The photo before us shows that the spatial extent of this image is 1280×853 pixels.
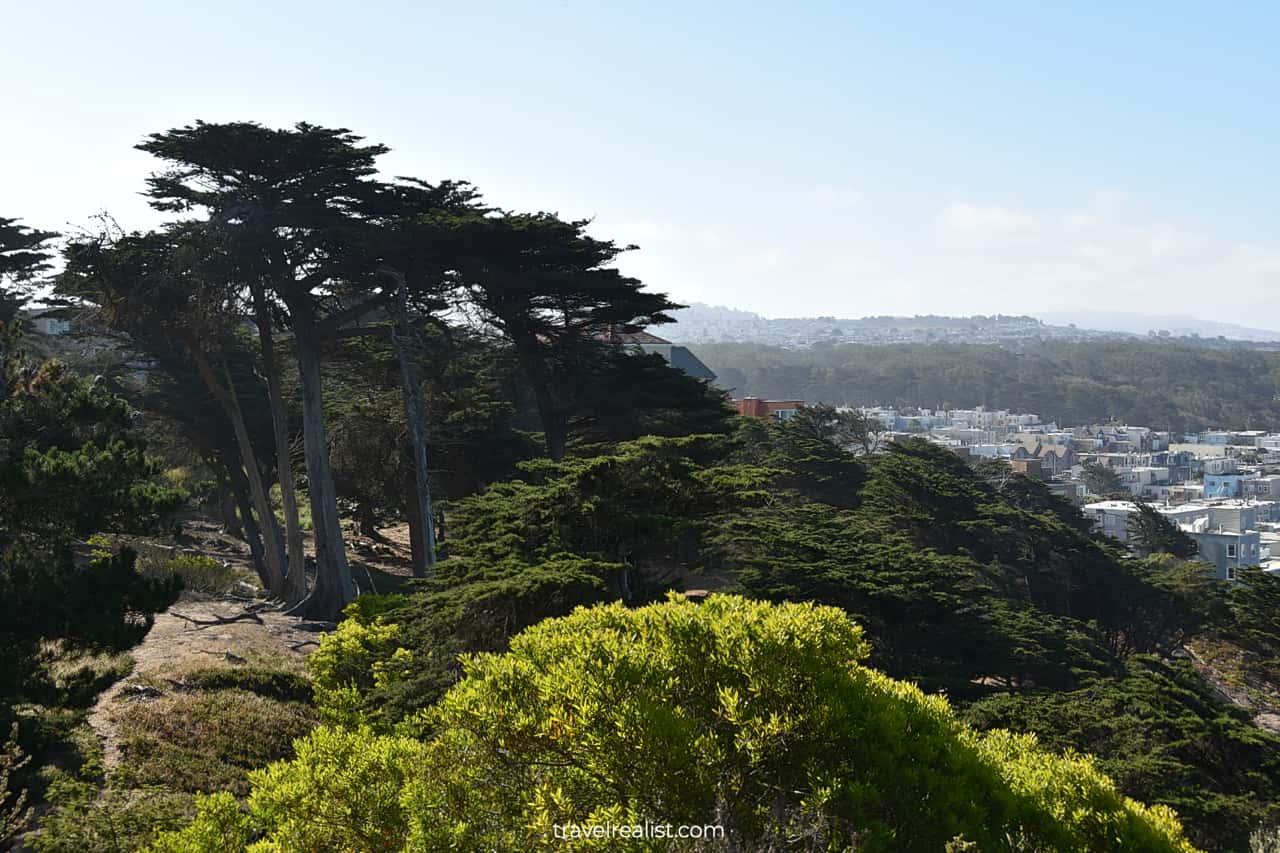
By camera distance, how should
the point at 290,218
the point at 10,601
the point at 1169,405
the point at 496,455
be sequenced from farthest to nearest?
the point at 1169,405
the point at 496,455
the point at 290,218
the point at 10,601

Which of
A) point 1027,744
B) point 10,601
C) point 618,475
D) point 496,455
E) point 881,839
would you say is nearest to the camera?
point 881,839

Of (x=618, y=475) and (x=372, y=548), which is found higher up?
(x=618, y=475)

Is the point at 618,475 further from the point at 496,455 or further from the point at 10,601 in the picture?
the point at 496,455

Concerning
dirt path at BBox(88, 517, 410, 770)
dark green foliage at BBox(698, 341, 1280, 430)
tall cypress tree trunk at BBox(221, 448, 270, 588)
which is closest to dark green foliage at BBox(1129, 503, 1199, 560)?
dirt path at BBox(88, 517, 410, 770)

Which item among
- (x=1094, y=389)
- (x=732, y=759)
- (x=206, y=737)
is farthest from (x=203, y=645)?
(x=1094, y=389)

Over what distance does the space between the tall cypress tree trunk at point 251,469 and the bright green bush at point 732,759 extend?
1556 cm

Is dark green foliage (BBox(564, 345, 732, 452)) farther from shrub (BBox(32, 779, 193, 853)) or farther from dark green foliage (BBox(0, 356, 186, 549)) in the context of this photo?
shrub (BBox(32, 779, 193, 853))

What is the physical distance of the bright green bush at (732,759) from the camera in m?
5.38

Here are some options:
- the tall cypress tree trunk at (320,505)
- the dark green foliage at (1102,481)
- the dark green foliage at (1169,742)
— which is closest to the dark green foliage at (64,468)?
the tall cypress tree trunk at (320,505)

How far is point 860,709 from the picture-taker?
19.2 ft

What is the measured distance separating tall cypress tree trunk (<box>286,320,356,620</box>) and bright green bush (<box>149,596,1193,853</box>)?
536 inches

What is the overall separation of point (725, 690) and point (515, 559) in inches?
235

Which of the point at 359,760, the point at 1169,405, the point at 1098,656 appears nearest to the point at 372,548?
the point at 1098,656

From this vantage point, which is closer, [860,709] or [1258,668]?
[860,709]
